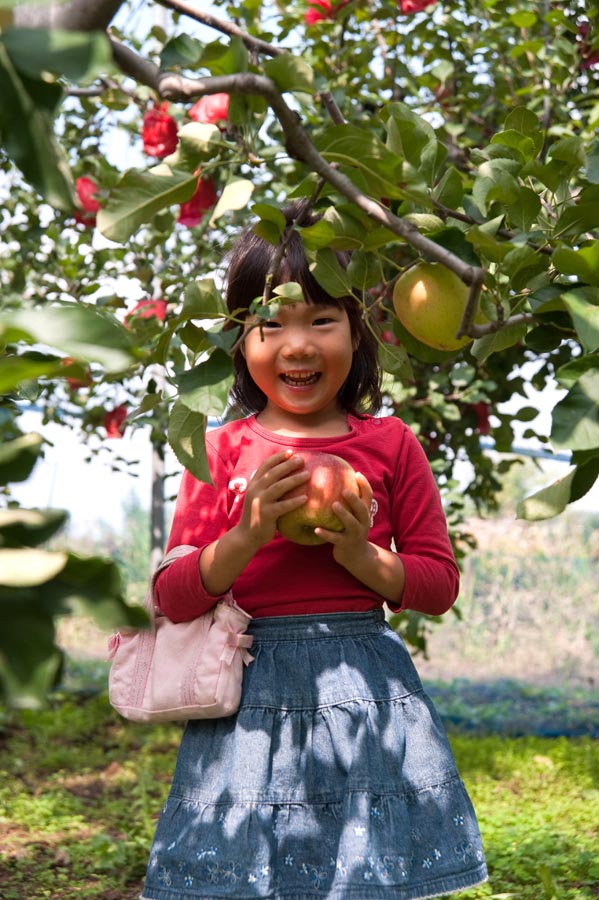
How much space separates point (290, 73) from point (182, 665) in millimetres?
778

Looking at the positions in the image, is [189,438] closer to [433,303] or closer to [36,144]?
[433,303]

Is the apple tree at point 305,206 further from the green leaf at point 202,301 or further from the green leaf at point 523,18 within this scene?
the green leaf at point 523,18

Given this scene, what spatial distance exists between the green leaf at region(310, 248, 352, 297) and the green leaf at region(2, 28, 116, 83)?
528 mm

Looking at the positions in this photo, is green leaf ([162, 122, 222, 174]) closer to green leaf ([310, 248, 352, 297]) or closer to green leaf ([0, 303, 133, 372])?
green leaf ([310, 248, 352, 297])

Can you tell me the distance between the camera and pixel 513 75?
306 cm

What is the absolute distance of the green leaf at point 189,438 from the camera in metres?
0.93

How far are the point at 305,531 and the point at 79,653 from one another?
170 inches

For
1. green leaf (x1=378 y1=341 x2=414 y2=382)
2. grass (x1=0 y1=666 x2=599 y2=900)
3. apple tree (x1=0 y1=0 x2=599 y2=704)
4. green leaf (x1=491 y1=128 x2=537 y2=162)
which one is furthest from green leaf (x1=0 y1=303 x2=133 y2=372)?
grass (x1=0 y1=666 x2=599 y2=900)

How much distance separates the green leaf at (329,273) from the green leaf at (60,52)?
0.53m

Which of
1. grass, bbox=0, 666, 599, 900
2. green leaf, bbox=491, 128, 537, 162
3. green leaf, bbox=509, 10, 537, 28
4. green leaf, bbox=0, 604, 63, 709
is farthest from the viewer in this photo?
green leaf, bbox=509, 10, 537, 28

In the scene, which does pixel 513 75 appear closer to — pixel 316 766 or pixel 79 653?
pixel 316 766

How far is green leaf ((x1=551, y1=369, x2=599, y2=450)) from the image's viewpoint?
27.7 inches

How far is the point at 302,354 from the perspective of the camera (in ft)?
4.44

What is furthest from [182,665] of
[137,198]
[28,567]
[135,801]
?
[135,801]
